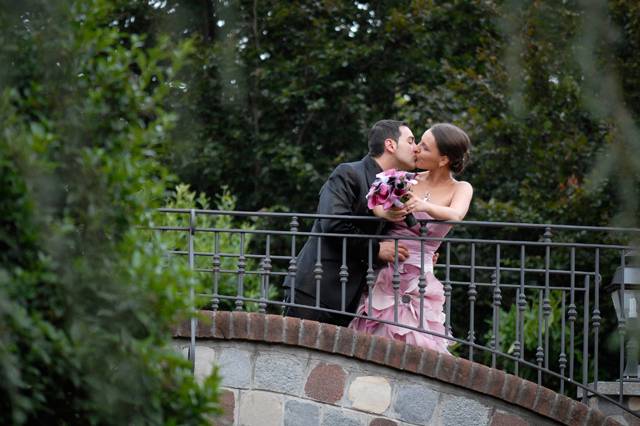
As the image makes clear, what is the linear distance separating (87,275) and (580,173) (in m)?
10.0

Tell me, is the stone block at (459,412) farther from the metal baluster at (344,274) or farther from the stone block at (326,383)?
the metal baluster at (344,274)

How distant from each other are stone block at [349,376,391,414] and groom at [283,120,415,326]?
19.5 inches

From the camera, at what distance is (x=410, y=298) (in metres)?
7.45

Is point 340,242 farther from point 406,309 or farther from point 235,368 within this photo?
point 235,368

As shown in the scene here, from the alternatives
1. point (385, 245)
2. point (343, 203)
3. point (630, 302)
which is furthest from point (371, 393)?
point (630, 302)

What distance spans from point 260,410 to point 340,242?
3.70 feet

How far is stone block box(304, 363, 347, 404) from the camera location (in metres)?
7.15

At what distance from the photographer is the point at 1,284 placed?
4.35 metres

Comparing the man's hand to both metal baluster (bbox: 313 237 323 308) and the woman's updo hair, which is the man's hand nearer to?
metal baluster (bbox: 313 237 323 308)

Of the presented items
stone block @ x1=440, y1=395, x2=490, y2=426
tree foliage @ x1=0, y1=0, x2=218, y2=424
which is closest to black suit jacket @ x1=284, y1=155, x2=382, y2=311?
stone block @ x1=440, y1=395, x2=490, y2=426

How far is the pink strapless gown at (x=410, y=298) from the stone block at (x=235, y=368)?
0.72m

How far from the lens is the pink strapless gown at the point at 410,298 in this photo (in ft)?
24.3

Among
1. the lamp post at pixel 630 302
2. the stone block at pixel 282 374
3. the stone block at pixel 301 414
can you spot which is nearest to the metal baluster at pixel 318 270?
the stone block at pixel 282 374

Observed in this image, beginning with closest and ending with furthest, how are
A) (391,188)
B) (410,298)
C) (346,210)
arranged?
(391,188) < (346,210) < (410,298)
